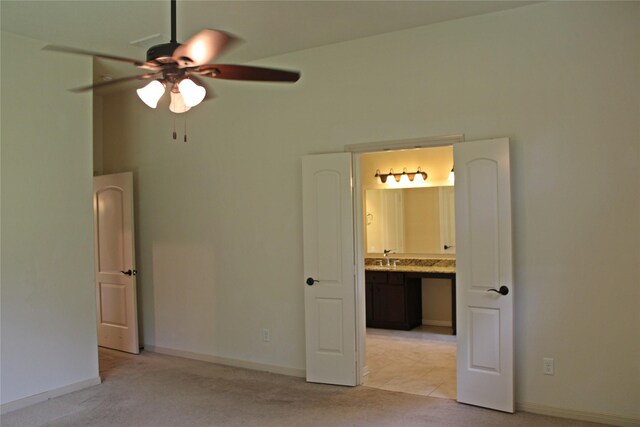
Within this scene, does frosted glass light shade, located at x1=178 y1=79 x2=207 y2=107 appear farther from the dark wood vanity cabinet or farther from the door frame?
the dark wood vanity cabinet

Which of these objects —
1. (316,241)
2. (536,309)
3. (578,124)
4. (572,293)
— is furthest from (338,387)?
(578,124)

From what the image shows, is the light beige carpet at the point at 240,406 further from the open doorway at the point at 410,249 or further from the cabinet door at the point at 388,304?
the cabinet door at the point at 388,304

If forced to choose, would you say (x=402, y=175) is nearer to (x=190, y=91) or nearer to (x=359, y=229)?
Result: (x=359, y=229)

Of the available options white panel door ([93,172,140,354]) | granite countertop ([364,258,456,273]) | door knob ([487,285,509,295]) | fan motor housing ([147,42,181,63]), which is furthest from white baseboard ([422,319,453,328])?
fan motor housing ([147,42,181,63])

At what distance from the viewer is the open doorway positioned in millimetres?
6527

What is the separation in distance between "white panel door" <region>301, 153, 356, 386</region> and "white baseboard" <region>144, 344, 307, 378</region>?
0.29 metres

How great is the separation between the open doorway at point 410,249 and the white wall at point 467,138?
71.3 inches

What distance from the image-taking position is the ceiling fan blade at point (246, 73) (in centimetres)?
258

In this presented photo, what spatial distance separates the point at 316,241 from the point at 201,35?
8.87 feet

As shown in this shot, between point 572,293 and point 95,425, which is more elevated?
point 572,293

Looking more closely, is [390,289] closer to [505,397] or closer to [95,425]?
[505,397]

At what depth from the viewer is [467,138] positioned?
4117mm

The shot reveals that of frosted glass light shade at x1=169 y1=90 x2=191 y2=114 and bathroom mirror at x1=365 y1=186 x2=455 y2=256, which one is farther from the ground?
frosted glass light shade at x1=169 y1=90 x2=191 y2=114

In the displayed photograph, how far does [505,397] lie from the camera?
383 centimetres
